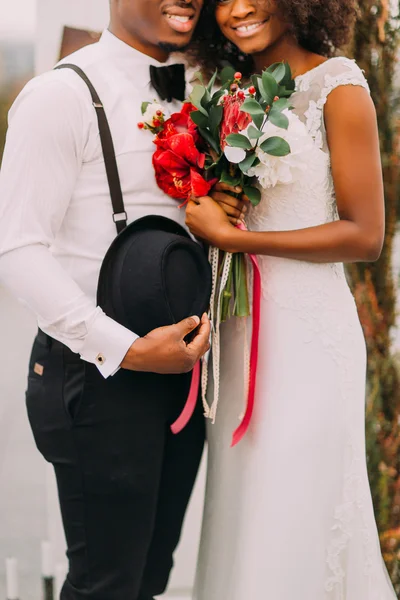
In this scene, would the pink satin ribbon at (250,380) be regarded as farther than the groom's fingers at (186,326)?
Yes

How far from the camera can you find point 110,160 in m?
1.67

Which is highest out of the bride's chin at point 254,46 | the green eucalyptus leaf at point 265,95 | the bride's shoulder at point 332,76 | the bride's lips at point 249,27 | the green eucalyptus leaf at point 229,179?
the bride's lips at point 249,27

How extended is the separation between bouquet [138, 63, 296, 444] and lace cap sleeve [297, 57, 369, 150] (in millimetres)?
59

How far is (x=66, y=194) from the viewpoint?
65.1 inches

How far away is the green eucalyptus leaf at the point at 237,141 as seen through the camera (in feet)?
5.28

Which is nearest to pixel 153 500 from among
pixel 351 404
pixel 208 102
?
pixel 351 404

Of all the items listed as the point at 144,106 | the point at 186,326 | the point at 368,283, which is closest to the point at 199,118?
the point at 144,106

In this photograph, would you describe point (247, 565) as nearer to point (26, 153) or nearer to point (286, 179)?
point (286, 179)

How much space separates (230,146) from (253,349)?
49 centimetres

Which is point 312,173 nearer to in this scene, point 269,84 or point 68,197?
point 269,84

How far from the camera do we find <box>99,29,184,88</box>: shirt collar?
1.80 m

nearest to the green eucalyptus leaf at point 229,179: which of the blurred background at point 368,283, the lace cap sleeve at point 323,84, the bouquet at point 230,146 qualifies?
the bouquet at point 230,146

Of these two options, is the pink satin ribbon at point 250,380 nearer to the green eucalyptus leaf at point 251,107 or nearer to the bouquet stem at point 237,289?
the bouquet stem at point 237,289

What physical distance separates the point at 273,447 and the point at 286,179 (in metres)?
0.64
